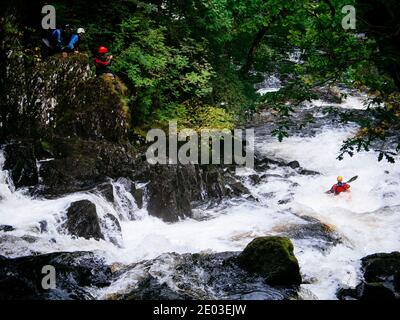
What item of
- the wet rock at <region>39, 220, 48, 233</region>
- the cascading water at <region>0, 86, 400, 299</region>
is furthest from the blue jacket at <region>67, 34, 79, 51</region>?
the wet rock at <region>39, 220, 48, 233</region>

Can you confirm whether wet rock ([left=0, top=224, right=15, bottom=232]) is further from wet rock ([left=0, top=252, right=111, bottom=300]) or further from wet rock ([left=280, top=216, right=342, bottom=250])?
wet rock ([left=280, top=216, right=342, bottom=250])

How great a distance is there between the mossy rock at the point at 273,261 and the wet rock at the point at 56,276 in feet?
8.75

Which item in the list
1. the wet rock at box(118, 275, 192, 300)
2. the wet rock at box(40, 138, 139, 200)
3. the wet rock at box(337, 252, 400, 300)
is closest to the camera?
the wet rock at box(118, 275, 192, 300)

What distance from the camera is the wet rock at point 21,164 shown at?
29.4 feet

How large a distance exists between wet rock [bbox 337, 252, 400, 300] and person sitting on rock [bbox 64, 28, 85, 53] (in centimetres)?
Answer: 936

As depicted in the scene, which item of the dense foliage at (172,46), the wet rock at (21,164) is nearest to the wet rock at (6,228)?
the wet rock at (21,164)

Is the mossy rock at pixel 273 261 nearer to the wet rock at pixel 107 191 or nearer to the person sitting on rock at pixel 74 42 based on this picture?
the wet rock at pixel 107 191

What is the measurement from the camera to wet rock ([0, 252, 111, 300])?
5621 mm

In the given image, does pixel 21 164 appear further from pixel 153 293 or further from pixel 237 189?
pixel 237 189

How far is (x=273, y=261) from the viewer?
7160mm

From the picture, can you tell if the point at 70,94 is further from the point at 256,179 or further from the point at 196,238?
the point at 256,179
